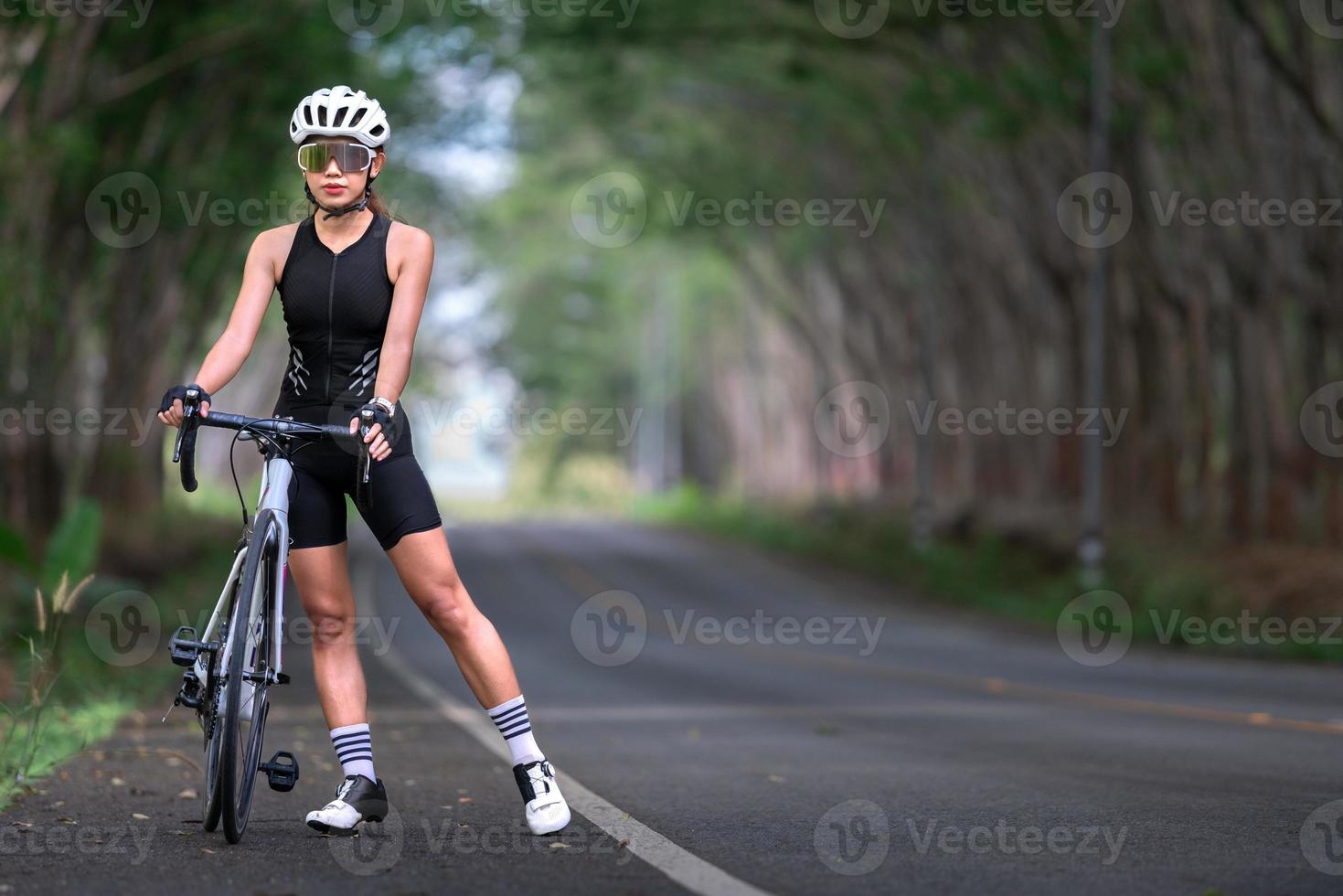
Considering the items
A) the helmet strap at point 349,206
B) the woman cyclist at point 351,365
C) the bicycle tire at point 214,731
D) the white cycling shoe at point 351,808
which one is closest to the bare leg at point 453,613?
the woman cyclist at point 351,365

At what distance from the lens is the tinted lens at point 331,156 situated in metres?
7.20

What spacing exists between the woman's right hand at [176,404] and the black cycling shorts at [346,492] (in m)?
0.46

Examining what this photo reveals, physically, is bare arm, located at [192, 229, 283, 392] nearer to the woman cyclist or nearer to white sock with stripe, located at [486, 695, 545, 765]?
the woman cyclist

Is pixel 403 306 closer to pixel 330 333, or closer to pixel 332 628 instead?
pixel 330 333

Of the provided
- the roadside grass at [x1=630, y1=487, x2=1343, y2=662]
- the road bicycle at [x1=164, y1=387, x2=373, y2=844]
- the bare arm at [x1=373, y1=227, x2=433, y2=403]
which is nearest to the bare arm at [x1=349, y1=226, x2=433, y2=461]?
the bare arm at [x1=373, y1=227, x2=433, y2=403]

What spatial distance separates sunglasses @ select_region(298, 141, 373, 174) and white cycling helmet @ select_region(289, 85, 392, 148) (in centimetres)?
4

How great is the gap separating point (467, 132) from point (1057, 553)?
12.5 meters

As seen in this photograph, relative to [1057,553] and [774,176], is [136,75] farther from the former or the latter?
[774,176]

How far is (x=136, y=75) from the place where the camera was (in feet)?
71.5

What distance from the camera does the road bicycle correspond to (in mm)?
6852

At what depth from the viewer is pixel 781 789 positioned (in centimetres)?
880

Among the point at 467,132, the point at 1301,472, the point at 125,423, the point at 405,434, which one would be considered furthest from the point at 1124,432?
the point at 405,434

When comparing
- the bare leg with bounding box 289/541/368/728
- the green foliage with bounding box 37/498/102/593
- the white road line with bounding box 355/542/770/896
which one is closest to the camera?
the white road line with bounding box 355/542/770/896

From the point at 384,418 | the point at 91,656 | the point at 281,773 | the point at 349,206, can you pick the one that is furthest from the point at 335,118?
the point at 91,656
